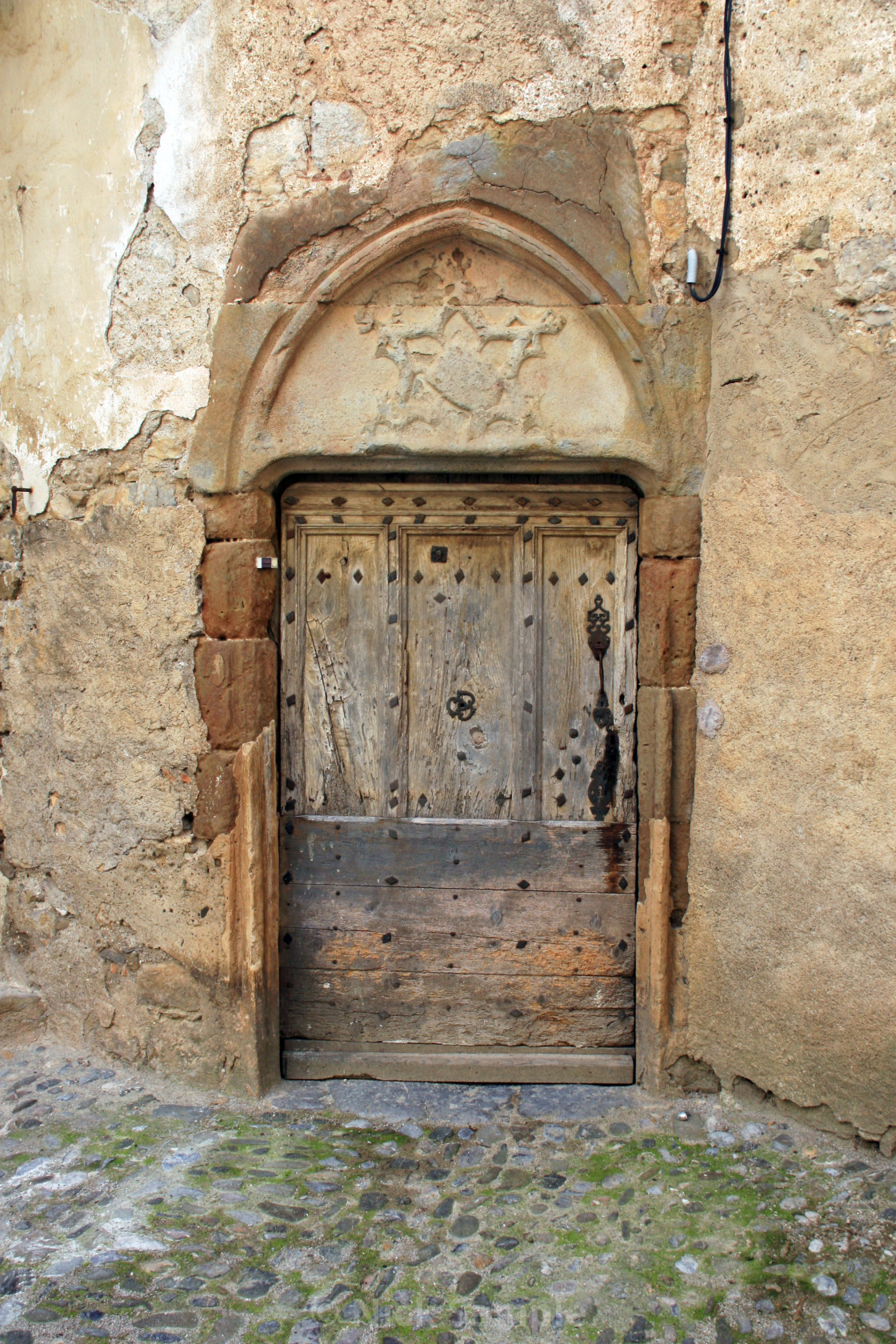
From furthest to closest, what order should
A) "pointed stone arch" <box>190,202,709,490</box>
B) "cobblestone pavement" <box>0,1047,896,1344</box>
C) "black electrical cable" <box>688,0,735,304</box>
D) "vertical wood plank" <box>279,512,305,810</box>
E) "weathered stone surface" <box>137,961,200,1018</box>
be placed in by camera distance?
"vertical wood plank" <box>279,512,305,810</box>, "weathered stone surface" <box>137,961,200,1018</box>, "pointed stone arch" <box>190,202,709,490</box>, "black electrical cable" <box>688,0,735,304</box>, "cobblestone pavement" <box>0,1047,896,1344</box>

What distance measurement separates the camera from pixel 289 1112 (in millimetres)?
3127

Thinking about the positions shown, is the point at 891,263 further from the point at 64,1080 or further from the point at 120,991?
the point at 64,1080

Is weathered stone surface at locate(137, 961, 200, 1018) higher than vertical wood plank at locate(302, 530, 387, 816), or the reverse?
vertical wood plank at locate(302, 530, 387, 816)

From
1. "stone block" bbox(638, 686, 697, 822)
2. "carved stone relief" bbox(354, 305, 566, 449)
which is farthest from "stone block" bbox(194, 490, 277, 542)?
"stone block" bbox(638, 686, 697, 822)

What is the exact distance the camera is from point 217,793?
316cm

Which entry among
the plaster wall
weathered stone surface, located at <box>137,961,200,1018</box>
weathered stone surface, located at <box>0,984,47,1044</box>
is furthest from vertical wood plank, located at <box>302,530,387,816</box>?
weathered stone surface, located at <box>0,984,47,1044</box>

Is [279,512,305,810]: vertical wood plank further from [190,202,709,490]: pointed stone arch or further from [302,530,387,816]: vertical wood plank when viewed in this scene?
[190,202,709,490]: pointed stone arch

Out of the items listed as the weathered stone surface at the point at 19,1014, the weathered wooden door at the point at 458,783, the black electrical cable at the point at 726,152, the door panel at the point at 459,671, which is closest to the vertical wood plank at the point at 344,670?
the weathered wooden door at the point at 458,783

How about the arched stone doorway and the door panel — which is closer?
the arched stone doorway

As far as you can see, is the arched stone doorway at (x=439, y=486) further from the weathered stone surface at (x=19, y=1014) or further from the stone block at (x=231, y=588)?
the weathered stone surface at (x=19, y=1014)

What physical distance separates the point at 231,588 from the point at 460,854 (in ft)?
3.97

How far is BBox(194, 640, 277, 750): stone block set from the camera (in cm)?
313

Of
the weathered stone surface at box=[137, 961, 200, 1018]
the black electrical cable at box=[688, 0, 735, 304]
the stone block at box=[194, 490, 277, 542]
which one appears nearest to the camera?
the black electrical cable at box=[688, 0, 735, 304]

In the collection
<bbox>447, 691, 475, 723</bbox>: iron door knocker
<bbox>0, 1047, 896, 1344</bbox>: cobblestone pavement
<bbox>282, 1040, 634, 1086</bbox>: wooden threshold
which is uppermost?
<bbox>447, 691, 475, 723</bbox>: iron door knocker
